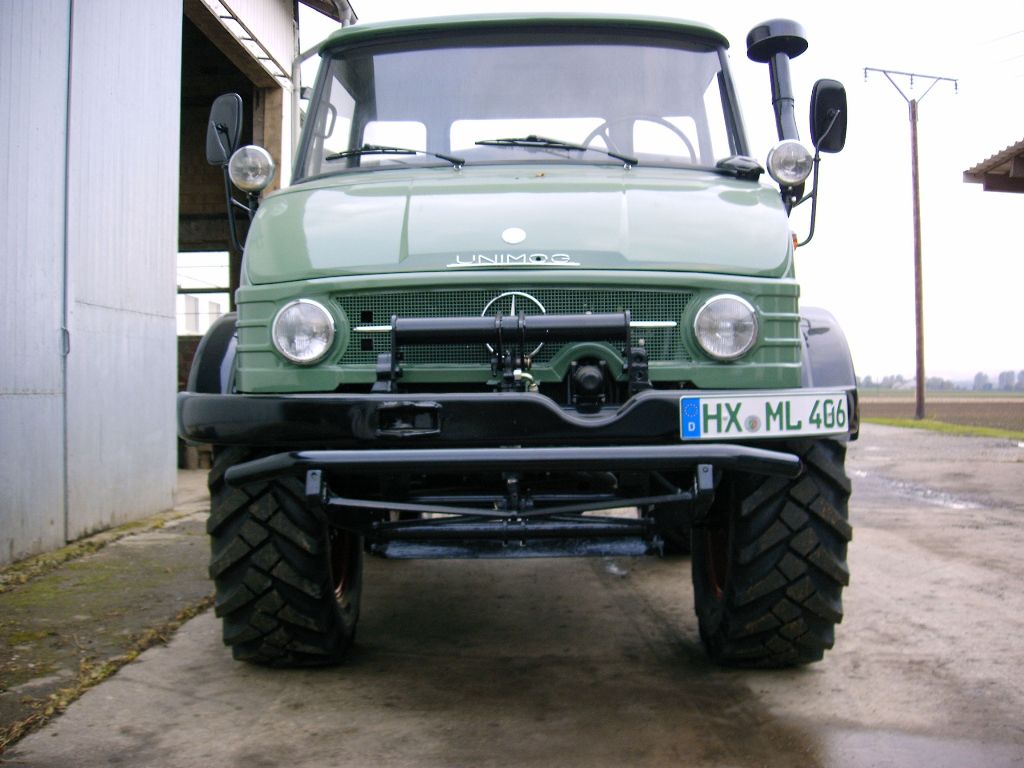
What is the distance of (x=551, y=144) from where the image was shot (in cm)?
436

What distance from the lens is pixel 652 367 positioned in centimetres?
343

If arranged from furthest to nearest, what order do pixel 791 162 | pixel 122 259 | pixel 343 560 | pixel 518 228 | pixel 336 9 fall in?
pixel 336 9 → pixel 122 259 → pixel 343 560 → pixel 791 162 → pixel 518 228

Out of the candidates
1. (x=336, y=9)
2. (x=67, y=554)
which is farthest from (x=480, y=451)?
(x=336, y=9)

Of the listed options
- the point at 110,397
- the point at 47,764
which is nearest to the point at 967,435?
the point at 110,397

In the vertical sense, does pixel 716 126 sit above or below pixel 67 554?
above

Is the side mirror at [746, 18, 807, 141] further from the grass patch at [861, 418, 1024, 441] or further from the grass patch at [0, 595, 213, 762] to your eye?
the grass patch at [861, 418, 1024, 441]

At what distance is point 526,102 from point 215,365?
5.56ft

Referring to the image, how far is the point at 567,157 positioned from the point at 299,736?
238 cm

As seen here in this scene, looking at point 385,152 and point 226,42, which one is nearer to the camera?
point 385,152

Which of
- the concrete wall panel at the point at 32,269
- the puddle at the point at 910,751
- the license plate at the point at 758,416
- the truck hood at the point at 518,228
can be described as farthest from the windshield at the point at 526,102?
the concrete wall panel at the point at 32,269

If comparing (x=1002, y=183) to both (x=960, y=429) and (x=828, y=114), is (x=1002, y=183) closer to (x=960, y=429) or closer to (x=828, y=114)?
(x=960, y=429)

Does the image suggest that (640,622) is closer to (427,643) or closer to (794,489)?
(427,643)

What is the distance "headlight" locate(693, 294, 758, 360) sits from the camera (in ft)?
11.4

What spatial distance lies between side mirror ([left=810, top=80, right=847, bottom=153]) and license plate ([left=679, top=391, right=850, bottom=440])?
1408 millimetres
